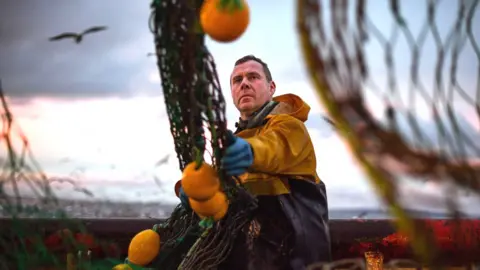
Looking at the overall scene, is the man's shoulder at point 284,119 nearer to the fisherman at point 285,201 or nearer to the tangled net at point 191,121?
the fisherman at point 285,201

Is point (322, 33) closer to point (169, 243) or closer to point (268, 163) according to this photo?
point (268, 163)

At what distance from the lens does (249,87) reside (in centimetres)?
134

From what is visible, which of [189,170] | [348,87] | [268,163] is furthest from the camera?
[268,163]

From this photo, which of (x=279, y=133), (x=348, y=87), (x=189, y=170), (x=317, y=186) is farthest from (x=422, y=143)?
(x=317, y=186)

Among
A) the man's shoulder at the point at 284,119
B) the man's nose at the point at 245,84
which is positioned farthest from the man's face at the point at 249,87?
the man's shoulder at the point at 284,119

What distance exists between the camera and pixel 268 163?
1021mm

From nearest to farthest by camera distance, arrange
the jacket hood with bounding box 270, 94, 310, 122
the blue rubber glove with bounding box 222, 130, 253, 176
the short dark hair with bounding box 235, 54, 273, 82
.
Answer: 1. the blue rubber glove with bounding box 222, 130, 253, 176
2. the jacket hood with bounding box 270, 94, 310, 122
3. the short dark hair with bounding box 235, 54, 273, 82

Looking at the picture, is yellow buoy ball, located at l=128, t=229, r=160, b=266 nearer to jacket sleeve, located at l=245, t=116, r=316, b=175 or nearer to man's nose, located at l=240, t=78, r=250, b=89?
jacket sleeve, located at l=245, t=116, r=316, b=175

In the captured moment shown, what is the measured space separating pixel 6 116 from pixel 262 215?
2.07 ft

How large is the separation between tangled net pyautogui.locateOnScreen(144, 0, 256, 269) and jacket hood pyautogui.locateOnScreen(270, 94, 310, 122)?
260 millimetres

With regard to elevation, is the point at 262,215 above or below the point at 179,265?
above

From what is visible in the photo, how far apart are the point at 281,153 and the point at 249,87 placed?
1.01 ft

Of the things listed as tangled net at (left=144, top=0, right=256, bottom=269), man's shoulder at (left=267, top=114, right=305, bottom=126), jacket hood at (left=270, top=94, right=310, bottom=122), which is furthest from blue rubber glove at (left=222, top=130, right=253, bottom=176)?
jacket hood at (left=270, top=94, right=310, bottom=122)

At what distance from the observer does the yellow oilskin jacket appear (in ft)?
3.44
